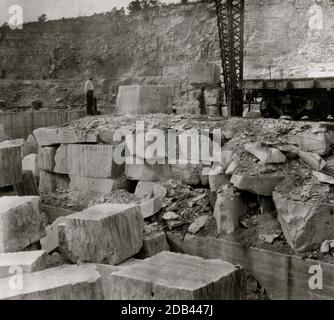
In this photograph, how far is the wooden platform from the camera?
555 cm

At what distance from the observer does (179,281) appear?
3.81 meters

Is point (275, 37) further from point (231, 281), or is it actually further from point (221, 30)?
point (231, 281)

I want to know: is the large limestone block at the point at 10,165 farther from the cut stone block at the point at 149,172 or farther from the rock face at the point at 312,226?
the rock face at the point at 312,226

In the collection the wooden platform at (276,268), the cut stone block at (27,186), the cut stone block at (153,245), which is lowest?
the wooden platform at (276,268)

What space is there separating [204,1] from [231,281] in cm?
2546

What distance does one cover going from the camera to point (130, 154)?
786cm

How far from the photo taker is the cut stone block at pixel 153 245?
19.7ft

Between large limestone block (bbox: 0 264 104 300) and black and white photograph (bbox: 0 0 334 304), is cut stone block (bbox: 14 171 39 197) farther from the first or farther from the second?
large limestone block (bbox: 0 264 104 300)

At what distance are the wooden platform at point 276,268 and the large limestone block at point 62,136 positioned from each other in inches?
113

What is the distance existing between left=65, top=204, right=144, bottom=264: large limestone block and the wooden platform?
1.40 metres

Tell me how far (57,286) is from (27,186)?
461 cm

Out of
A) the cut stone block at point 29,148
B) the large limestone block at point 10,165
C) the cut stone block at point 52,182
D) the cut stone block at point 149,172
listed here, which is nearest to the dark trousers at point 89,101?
the cut stone block at point 29,148

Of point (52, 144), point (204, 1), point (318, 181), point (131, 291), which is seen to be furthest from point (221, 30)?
point (204, 1)

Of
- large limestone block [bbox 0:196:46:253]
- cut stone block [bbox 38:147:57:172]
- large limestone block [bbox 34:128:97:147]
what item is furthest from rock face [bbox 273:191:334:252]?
cut stone block [bbox 38:147:57:172]
